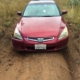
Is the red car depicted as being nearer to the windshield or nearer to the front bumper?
the front bumper

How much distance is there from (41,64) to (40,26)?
56.8 inches

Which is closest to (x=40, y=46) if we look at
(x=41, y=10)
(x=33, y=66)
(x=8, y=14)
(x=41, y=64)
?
(x=41, y=64)

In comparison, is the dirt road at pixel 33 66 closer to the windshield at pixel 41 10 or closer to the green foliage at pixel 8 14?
the windshield at pixel 41 10

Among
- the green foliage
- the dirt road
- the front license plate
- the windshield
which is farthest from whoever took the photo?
the green foliage

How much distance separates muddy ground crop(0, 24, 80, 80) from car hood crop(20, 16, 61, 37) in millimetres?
→ 669

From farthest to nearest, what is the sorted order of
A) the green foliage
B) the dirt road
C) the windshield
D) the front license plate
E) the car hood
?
the green foliage → the windshield → the car hood → the front license plate → the dirt road

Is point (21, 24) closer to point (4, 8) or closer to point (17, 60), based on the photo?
point (17, 60)

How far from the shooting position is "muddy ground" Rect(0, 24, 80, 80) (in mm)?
5719

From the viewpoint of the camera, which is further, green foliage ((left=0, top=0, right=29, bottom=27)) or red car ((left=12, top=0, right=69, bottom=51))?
green foliage ((left=0, top=0, right=29, bottom=27))

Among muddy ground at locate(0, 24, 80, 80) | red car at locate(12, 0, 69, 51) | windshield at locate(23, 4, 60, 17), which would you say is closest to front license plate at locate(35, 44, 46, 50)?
red car at locate(12, 0, 69, 51)

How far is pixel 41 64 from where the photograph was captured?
6355mm

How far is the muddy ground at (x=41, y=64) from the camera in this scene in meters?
5.72

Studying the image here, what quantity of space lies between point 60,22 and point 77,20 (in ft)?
11.2

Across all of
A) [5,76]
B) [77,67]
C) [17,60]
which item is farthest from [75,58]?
[5,76]
